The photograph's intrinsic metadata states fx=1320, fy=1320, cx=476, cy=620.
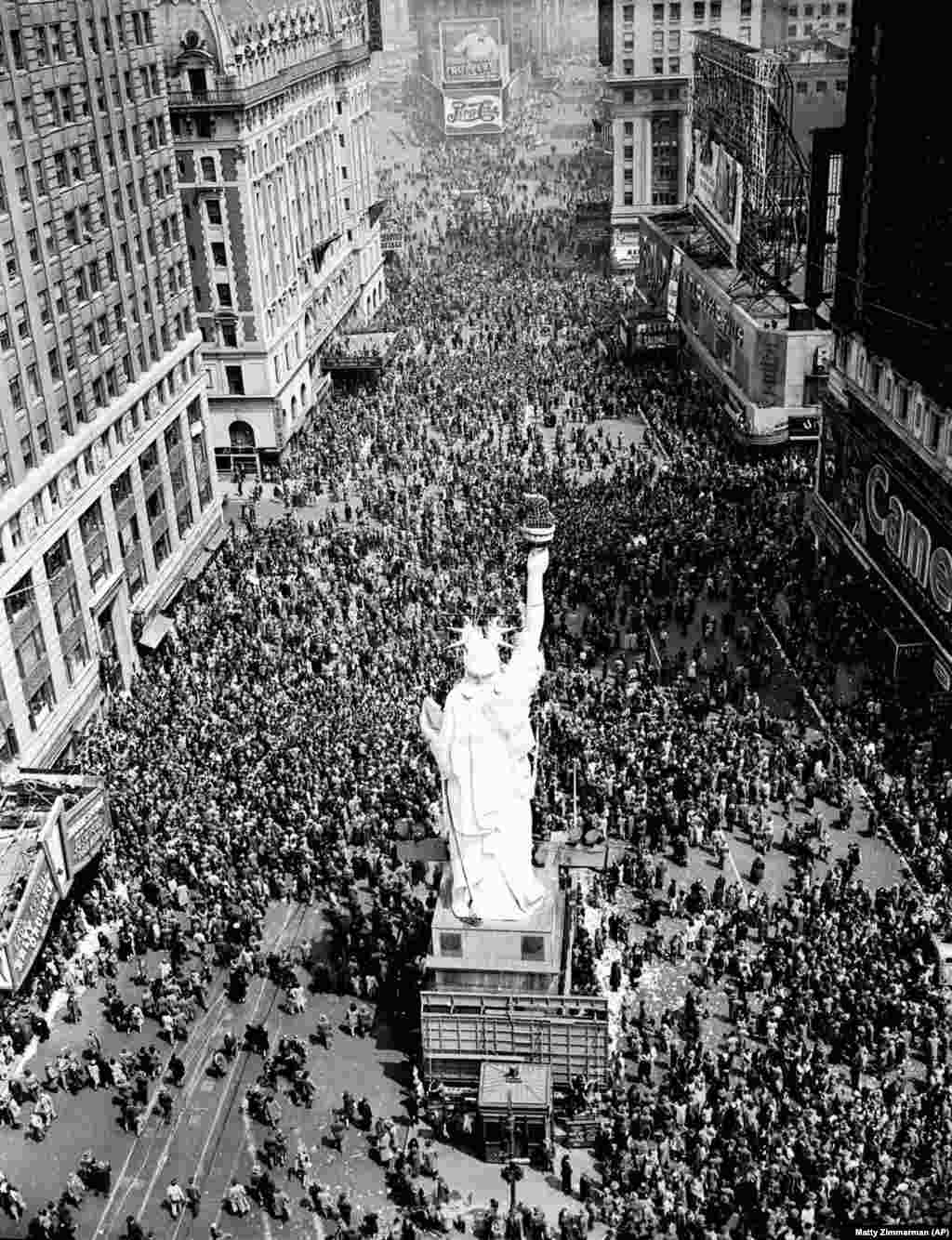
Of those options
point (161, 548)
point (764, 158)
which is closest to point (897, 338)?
point (764, 158)

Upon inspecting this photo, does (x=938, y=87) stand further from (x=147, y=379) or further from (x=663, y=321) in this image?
(x=663, y=321)

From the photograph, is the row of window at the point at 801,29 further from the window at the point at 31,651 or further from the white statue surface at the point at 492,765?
Answer: the white statue surface at the point at 492,765

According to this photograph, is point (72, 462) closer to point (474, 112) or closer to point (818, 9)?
point (818, 9)

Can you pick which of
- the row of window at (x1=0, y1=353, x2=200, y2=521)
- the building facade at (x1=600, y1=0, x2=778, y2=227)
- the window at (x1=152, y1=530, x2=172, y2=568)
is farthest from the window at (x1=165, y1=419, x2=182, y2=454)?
the building facade at (x1=600, y1=0, x2=778, y2=227)

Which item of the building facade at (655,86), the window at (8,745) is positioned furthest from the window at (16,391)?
the building facade at (655,86)

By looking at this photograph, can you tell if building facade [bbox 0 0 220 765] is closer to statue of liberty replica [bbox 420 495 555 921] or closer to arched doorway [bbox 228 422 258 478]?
arched doorway [bbox 228 422 258 478]

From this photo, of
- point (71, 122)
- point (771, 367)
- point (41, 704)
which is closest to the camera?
point (41, 704)
